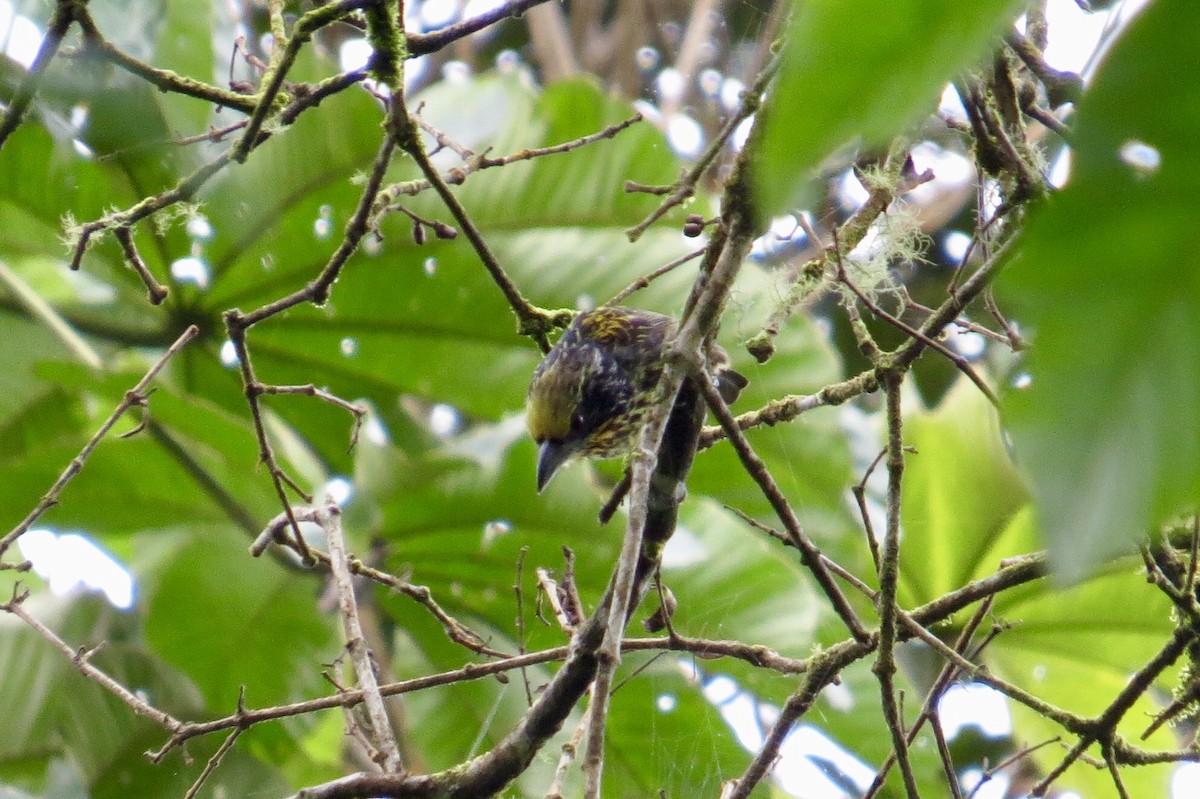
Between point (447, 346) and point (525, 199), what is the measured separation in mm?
538

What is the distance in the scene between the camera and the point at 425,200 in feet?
12.5

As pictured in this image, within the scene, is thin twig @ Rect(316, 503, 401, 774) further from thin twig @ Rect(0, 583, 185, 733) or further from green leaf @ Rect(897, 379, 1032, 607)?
green leaf @ Rect(897, 379, 1032, 607)

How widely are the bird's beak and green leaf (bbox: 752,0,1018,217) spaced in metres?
2.60

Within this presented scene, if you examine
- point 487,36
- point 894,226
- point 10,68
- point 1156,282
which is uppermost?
point 487,36

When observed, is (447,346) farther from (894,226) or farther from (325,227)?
(894,226)

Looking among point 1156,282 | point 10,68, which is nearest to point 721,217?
point 1156,282

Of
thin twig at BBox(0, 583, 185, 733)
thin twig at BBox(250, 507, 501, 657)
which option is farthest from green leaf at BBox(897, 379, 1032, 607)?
thin twig at BBox(0, 583, 185, 733)

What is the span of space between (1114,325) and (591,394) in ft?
8.39

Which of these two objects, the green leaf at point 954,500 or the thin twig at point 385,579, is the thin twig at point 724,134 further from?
the green leaf at point 954,500

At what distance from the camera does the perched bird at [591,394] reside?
9.36 ft

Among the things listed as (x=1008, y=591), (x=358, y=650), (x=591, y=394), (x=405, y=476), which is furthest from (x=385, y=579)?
(x=1008, y=591)

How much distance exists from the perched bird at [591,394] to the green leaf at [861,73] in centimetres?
246

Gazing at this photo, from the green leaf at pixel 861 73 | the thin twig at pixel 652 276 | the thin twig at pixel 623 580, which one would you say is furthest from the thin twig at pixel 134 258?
the green leaf at pixel 861 73

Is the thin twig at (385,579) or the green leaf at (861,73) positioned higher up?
the thin twig at (385,579)
